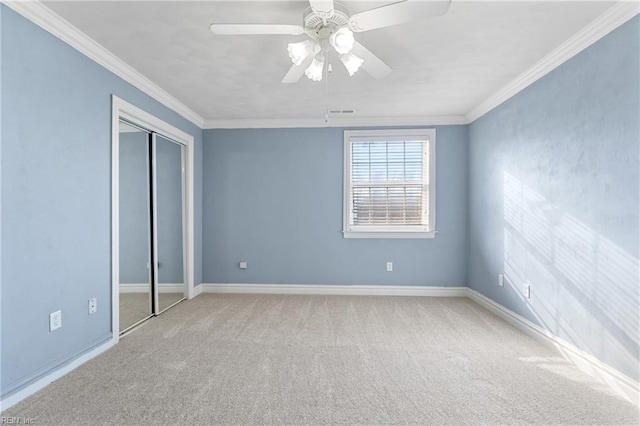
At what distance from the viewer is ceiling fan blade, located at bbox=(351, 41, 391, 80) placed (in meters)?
1.95

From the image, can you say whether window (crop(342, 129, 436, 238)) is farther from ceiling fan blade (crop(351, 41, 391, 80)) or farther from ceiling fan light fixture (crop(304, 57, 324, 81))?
ceiling fan light fixture (crop(304, 57, 324, 81))

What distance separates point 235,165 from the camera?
4379 millimetres

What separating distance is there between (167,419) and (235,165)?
3.27 m

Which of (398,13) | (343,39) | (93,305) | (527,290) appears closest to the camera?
(398,13)

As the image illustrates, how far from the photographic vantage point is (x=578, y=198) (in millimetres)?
2301

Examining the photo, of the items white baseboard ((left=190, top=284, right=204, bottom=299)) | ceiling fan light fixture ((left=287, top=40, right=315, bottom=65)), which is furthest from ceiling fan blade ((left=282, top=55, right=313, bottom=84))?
white baseboard ((left=190, top=284, right=204, bottom=299))

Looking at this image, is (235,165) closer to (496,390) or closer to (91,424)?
(91,424)

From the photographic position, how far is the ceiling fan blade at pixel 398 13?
1.42m

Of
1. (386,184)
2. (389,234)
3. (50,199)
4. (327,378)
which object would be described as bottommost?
(327,378)

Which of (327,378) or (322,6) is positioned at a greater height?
(322,6)

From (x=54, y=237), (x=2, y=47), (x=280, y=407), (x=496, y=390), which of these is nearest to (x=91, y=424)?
(x=280, y=407)

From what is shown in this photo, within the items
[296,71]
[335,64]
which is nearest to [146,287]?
[296,71]

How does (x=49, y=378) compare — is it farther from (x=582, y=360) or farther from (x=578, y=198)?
(x=578, y=198)

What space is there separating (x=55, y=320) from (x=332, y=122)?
3.57 metres
